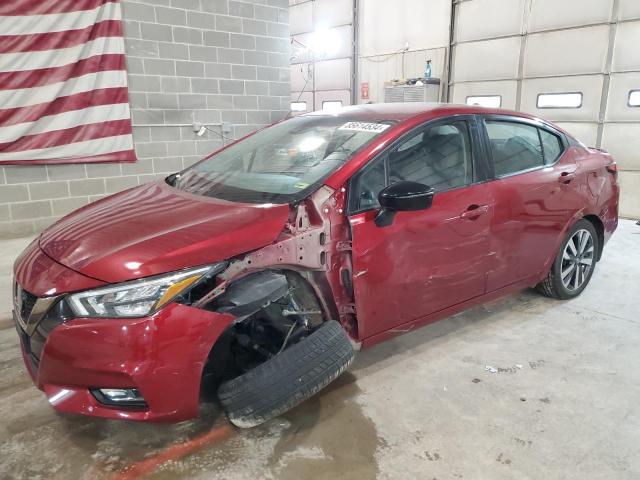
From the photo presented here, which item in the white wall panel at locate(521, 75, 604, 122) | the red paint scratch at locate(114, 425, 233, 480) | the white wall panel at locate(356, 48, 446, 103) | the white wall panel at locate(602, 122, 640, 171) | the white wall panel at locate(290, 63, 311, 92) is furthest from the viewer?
the white wall panel at locate(290, 63, 311, 92)

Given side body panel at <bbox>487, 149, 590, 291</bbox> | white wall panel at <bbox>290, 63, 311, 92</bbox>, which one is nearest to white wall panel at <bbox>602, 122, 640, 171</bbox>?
side body panel at <bbox>487, 149, 590, 291</bbox>

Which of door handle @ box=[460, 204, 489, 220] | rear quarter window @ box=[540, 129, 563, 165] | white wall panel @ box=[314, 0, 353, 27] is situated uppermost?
white wall panel @ box=[314, 0, 353, 27]

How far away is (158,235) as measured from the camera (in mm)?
1856

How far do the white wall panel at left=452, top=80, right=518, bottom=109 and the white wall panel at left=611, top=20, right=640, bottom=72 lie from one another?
1555mm

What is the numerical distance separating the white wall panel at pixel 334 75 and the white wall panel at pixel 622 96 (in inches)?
222

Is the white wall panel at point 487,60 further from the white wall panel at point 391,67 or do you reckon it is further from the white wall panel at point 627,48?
the white wall panel at point 627,48

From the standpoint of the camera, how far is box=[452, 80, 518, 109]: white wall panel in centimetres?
821

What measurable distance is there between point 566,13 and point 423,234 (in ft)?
22.4

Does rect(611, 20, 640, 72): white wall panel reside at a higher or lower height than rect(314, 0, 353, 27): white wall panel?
lower

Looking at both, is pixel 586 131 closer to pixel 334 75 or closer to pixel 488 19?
pixel 488 19

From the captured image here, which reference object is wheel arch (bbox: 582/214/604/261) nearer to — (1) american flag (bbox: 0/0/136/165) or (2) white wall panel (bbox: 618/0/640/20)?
(1) american flag (bbox: 0/0/136/165)

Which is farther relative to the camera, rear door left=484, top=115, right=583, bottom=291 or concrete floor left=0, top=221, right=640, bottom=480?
rear door left=484, top=115, right=583, bottom=291

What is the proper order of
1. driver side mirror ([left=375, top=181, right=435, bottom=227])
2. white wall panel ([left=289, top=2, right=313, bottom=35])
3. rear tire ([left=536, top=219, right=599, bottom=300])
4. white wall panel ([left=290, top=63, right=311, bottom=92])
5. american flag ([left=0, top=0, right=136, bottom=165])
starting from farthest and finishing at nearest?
white wall panel ([left=290, top=63, right=311, bottom=92]) < white wall panel ([left=289, top=2, right=313, bottom=35]) < american flag ([left=0, top=0, right=136, bottom=165]) < rear tire ([left=536, top=219, right=599, bottom=300]) < driver side mirror ([left=375, top=181, right=435, bottom=227])

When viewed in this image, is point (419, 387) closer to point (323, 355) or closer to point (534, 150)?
point (323, 355)
